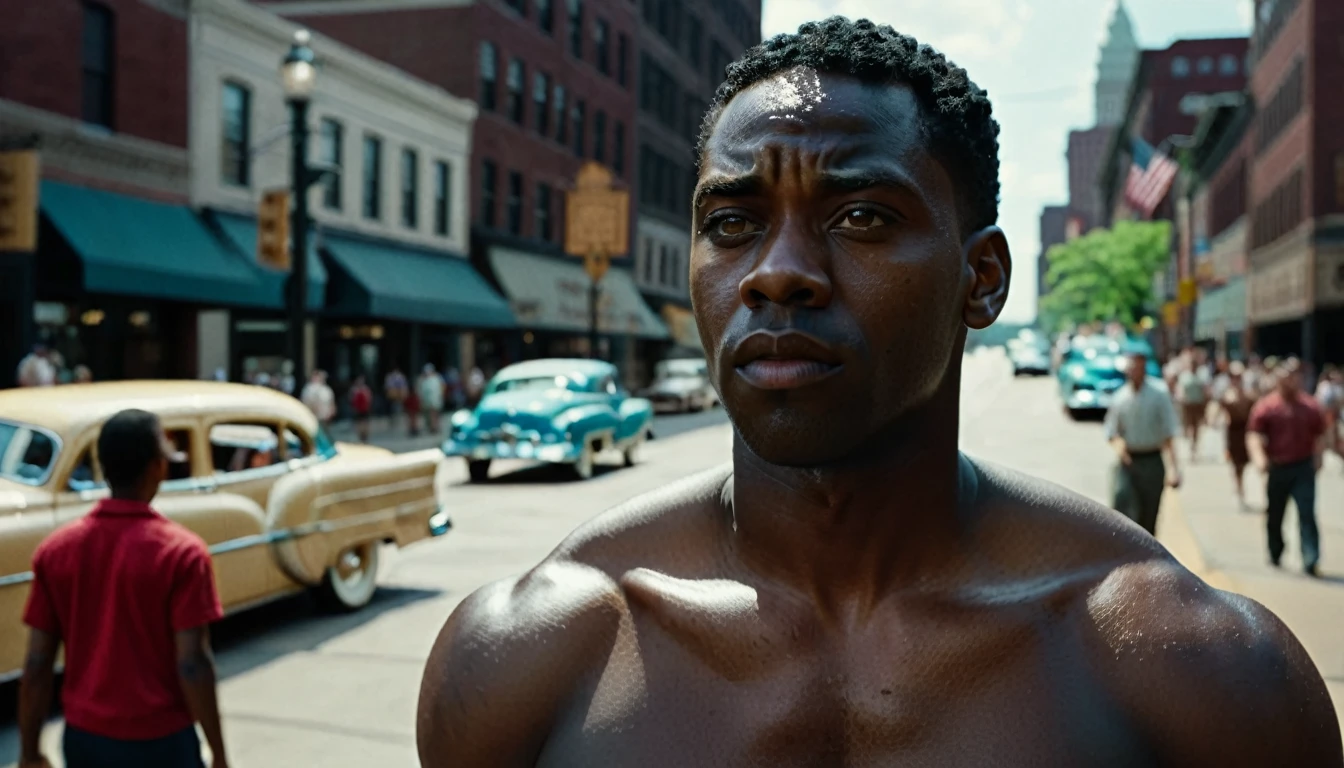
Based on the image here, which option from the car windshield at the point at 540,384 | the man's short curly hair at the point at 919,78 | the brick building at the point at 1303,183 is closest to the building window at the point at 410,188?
the car windshield at the point at 540,384

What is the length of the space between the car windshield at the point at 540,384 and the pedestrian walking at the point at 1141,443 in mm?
11008

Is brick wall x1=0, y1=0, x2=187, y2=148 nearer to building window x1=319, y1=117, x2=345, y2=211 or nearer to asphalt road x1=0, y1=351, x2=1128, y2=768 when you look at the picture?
building window x1=319, y1=117, x2=345, y2=211

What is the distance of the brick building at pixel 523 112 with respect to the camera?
120 ft

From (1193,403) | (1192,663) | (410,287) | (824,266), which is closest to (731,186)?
(824,266)

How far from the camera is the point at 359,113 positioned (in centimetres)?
3067

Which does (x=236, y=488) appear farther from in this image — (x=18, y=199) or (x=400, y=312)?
(x=400, y=312)

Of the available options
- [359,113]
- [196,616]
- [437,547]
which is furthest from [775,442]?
[359,113]

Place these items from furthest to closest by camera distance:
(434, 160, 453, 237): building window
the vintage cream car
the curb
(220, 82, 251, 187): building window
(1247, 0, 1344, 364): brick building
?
(1247, 0, 1344, 364): brick building < (434, 160, 453, 237): building window < (220, 82, 251, 187): building window < the curb < the vintage cream car

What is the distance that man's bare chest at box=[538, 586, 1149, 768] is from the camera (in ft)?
4.93

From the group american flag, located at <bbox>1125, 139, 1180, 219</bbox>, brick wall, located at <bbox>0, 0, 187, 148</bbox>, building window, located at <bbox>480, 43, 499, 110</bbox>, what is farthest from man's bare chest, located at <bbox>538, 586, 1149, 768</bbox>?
american flag, located at <bbox>1125, 139, 1180, 219</bbox>

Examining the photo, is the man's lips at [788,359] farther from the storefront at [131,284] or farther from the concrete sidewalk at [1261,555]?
the storefront at [131,284]

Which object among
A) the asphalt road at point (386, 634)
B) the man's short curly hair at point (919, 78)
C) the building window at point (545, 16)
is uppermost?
the building window at point (545, 16)

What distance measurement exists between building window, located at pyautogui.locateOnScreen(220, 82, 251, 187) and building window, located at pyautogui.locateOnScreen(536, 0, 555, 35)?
16750 millimetres

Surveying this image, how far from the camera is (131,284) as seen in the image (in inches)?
810
